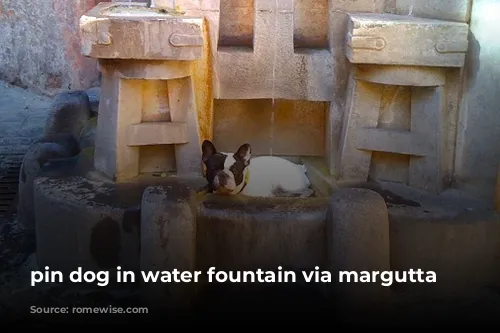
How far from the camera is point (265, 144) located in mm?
7547

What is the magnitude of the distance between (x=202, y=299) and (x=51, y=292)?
4.36 feet

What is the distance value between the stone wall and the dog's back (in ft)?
19.3

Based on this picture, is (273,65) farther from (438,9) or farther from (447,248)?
(447,248)

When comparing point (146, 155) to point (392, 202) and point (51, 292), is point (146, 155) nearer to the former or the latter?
point (51, 292)

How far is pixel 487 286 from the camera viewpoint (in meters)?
6.02

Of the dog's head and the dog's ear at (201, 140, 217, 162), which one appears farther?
the dog's ear at (201, 140, 217, 162)

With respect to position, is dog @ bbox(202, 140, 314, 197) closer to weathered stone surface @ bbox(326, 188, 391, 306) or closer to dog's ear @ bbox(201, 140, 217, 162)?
dog's ear @ bbox(201, 140, 217, 162)

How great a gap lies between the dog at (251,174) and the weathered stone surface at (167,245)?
0.66 metres

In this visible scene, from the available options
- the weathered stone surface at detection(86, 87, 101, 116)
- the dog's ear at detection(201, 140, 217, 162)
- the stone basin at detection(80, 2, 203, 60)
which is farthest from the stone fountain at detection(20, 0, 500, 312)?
the weathered stone surface at detection(86, 87, 101, 116)

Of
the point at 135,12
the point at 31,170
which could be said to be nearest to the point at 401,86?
the point at 135,12

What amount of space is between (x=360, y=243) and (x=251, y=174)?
1.64m

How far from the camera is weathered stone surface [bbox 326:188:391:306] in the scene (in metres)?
5.47

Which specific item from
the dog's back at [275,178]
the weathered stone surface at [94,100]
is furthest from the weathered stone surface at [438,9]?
the weathered stone surface at [94,100]

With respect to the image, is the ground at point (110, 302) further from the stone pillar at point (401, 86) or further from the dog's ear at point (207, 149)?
the dog's ear at point (207, 149)
